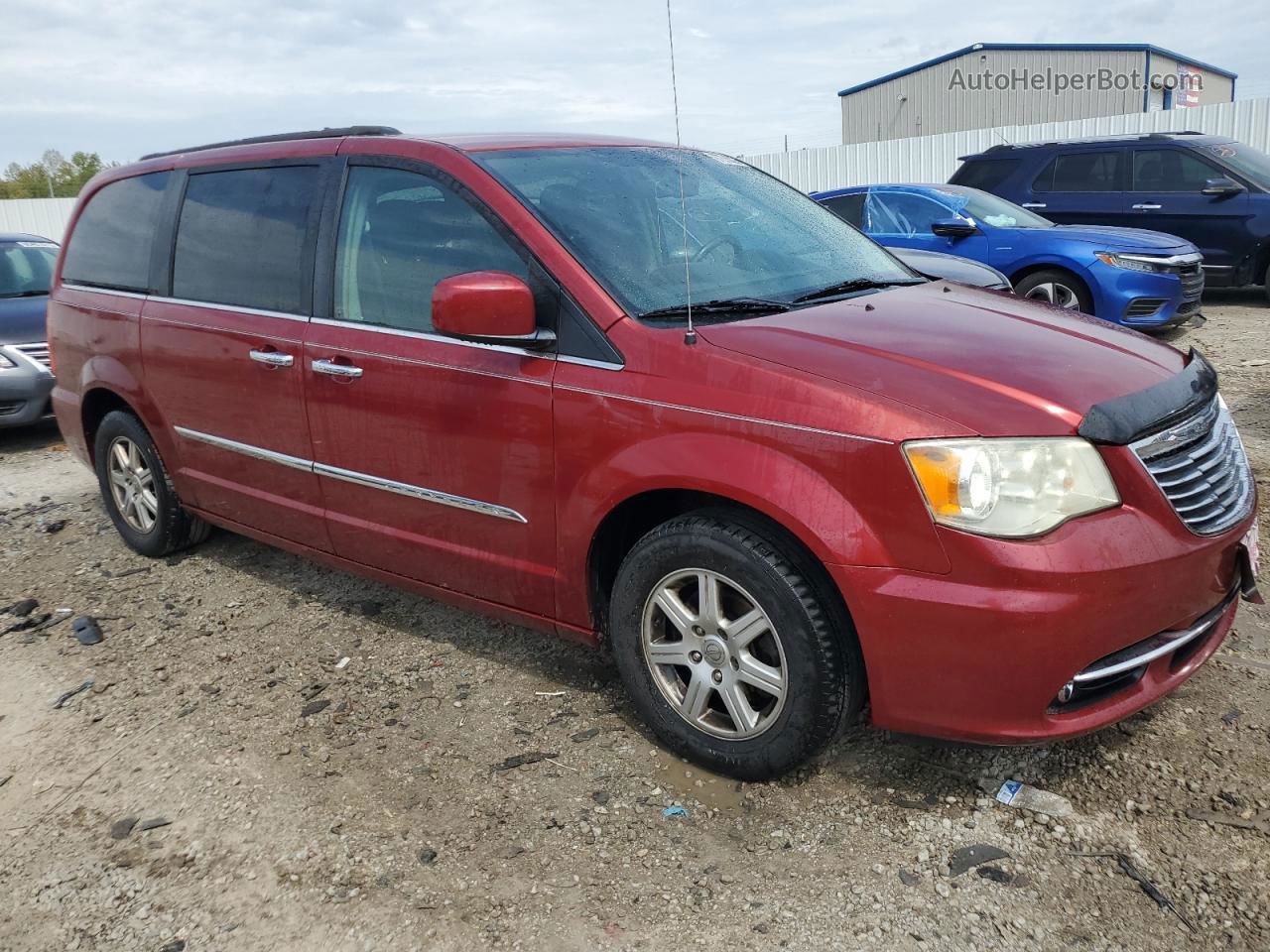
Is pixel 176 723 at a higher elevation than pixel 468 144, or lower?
lower

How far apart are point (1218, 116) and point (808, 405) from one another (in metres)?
18.6

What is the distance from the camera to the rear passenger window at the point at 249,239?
148 inches

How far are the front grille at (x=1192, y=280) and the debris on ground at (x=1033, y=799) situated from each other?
7.33 m

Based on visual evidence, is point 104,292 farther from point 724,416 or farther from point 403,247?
point 724,416

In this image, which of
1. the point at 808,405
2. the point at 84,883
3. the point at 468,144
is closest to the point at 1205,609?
the point at 808,405

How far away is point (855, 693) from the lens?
105 inches

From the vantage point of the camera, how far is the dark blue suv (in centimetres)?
1052

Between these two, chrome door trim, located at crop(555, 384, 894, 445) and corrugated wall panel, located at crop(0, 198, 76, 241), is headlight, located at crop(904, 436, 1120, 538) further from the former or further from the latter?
corrugated wall panel, located at crop(0, 198, 76, 241)

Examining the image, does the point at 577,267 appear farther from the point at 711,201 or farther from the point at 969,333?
the point at 969,333

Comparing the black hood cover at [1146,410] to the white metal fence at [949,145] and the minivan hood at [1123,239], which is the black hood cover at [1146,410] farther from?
the white metal fence at [949,145]

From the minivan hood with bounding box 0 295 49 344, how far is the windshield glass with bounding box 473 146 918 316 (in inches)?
237

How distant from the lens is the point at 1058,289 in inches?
353

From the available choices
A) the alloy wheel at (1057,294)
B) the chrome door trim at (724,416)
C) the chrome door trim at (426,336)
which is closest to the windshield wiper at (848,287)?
the chrome door trim at (724,416)

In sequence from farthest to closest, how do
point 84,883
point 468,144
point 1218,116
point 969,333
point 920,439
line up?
point 1218,116 → point 468,144 → point 969,333 → point 84,883 → point 920,439
